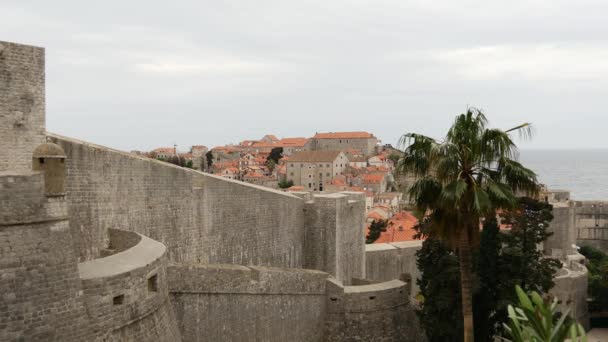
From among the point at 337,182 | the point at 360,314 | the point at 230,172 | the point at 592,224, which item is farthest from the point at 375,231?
the point at 230,172

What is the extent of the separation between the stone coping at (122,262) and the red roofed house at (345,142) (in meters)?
108

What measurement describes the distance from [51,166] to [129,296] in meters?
2.55

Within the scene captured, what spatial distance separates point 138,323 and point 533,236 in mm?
16070

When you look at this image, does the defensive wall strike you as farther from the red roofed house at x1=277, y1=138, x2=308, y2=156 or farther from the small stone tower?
the red roofed house at x1=277, y1=138, x2=308, y2=156

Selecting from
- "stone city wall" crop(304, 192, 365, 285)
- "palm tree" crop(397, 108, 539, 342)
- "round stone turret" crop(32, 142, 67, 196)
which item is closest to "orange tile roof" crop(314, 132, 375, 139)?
"stone city wall" crop(304, 192, 365, 285)

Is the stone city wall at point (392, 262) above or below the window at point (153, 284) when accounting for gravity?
below

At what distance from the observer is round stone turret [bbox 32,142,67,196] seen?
29.7 ft

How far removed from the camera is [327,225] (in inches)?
837

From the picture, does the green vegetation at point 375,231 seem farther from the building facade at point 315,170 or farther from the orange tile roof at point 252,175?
the orange tile roof at point 252,175

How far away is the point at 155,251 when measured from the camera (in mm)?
11914

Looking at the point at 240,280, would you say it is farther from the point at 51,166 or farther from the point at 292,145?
the point at 292,145

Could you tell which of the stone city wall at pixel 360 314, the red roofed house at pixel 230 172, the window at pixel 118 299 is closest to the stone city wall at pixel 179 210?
the stone city wall at pixel 360 314

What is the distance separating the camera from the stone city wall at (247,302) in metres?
13.9

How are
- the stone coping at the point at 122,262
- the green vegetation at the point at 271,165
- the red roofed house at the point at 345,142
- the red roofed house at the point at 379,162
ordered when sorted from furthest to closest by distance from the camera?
the red roofed house at the point at 345,142 < the green vegetation at the point at 271,165 < the red roofed house at the point at 379,162 < the stone coping at the point at 122,262
